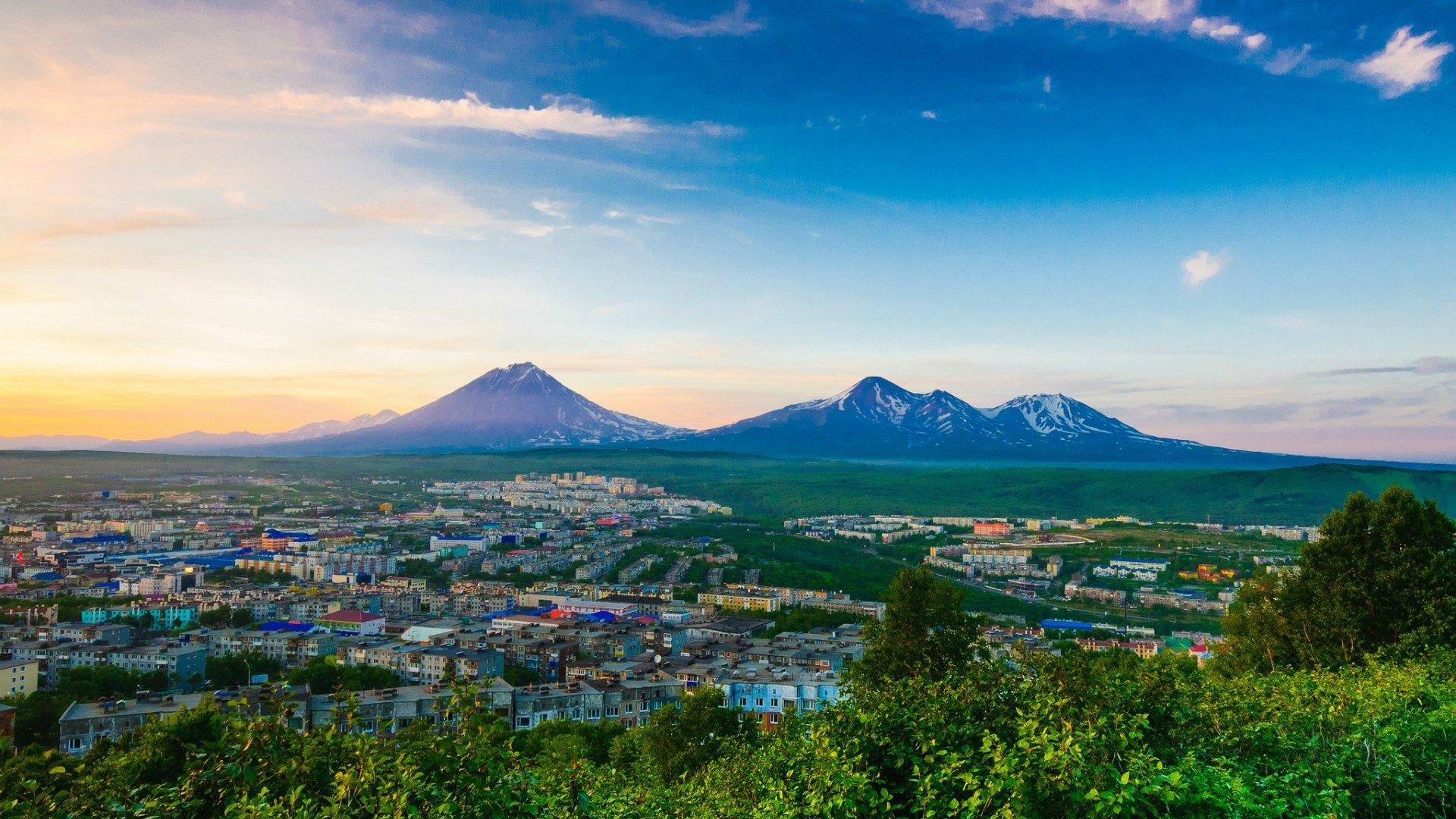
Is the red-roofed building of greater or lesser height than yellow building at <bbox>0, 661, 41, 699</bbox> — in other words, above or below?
below

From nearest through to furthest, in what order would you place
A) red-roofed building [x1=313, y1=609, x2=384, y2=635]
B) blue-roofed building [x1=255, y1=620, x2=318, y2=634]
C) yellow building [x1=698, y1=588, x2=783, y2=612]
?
1. blue-roofed building [x1=255, y1=620, x2=318, y2=634]
2. red-roofed building [x1=313, y1=609, x2=384, y2=635]
3. yellow building [x1=698, y1=588, x2=783, y2=612]

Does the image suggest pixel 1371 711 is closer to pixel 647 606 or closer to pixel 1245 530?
pixel 647 606

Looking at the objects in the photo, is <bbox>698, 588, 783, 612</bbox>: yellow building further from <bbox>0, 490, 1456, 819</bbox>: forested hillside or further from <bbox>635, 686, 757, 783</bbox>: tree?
<bbox>0, 490, 1456, 819</bbox>: forested hillside

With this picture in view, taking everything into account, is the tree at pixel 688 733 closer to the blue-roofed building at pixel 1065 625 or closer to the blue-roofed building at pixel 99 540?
the blue-roofed building at pixel 1065 625

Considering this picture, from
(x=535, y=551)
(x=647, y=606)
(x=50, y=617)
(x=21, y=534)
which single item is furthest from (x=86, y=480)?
(x=647, y=606)

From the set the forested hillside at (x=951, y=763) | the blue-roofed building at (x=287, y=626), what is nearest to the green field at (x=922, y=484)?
the blue-roofed building at (x=287, y=626)

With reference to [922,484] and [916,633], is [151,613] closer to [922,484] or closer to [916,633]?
[916,633]

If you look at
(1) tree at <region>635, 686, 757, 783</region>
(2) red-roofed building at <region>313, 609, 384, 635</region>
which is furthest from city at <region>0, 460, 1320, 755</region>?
(1) tree at <region>635, 686, 757, 783</region>

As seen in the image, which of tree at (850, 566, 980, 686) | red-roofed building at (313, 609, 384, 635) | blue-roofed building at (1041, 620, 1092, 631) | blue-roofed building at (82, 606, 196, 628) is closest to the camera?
tree at (850, 566, 980, 686)

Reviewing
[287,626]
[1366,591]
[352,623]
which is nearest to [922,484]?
[352,623]
